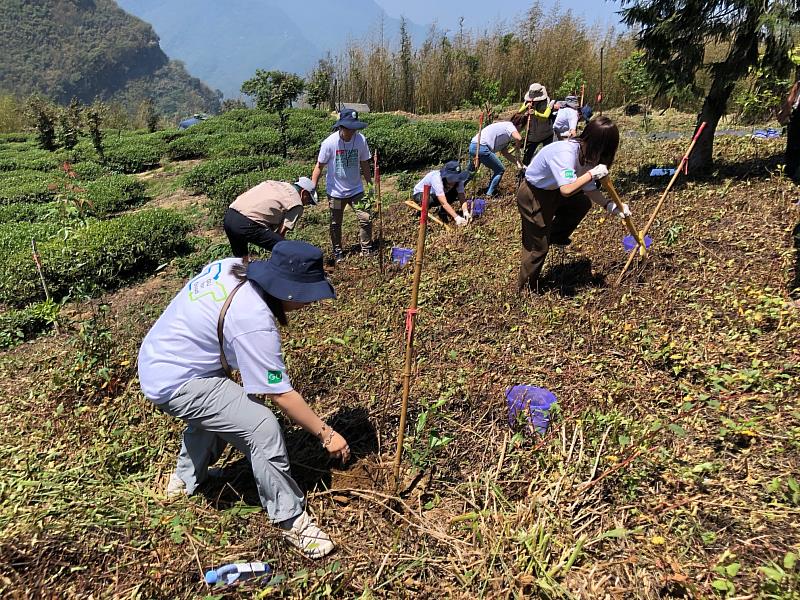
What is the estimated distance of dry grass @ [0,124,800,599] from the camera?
1806mm

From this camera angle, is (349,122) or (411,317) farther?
(349,122)

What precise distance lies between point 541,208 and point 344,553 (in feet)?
7.92

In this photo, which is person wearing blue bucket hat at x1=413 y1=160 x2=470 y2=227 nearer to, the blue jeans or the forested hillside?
the blue jeans

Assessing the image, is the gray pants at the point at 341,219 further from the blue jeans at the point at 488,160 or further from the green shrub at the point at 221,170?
the green shrub at the point at 221,170

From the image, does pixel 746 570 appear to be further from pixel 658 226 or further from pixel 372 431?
pixel 658 226

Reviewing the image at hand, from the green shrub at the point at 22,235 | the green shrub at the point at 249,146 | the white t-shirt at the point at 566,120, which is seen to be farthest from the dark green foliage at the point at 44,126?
the white t-shirt at the point at 566,120

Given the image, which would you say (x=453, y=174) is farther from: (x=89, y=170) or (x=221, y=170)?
(x=89, y=170)

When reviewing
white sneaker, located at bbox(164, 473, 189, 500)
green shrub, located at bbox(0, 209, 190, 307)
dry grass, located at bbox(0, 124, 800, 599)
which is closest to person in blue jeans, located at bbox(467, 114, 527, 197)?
dry grass, located at bbox(0, 124, 800, 599)

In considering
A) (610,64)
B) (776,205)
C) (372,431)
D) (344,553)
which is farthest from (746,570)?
(610,64)

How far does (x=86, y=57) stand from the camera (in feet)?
283

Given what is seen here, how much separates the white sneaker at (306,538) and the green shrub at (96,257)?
153 inches

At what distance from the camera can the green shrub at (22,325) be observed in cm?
427

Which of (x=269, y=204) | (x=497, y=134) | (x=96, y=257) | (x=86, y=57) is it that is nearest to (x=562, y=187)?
(x=269, y=204)

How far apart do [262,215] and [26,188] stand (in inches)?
364
